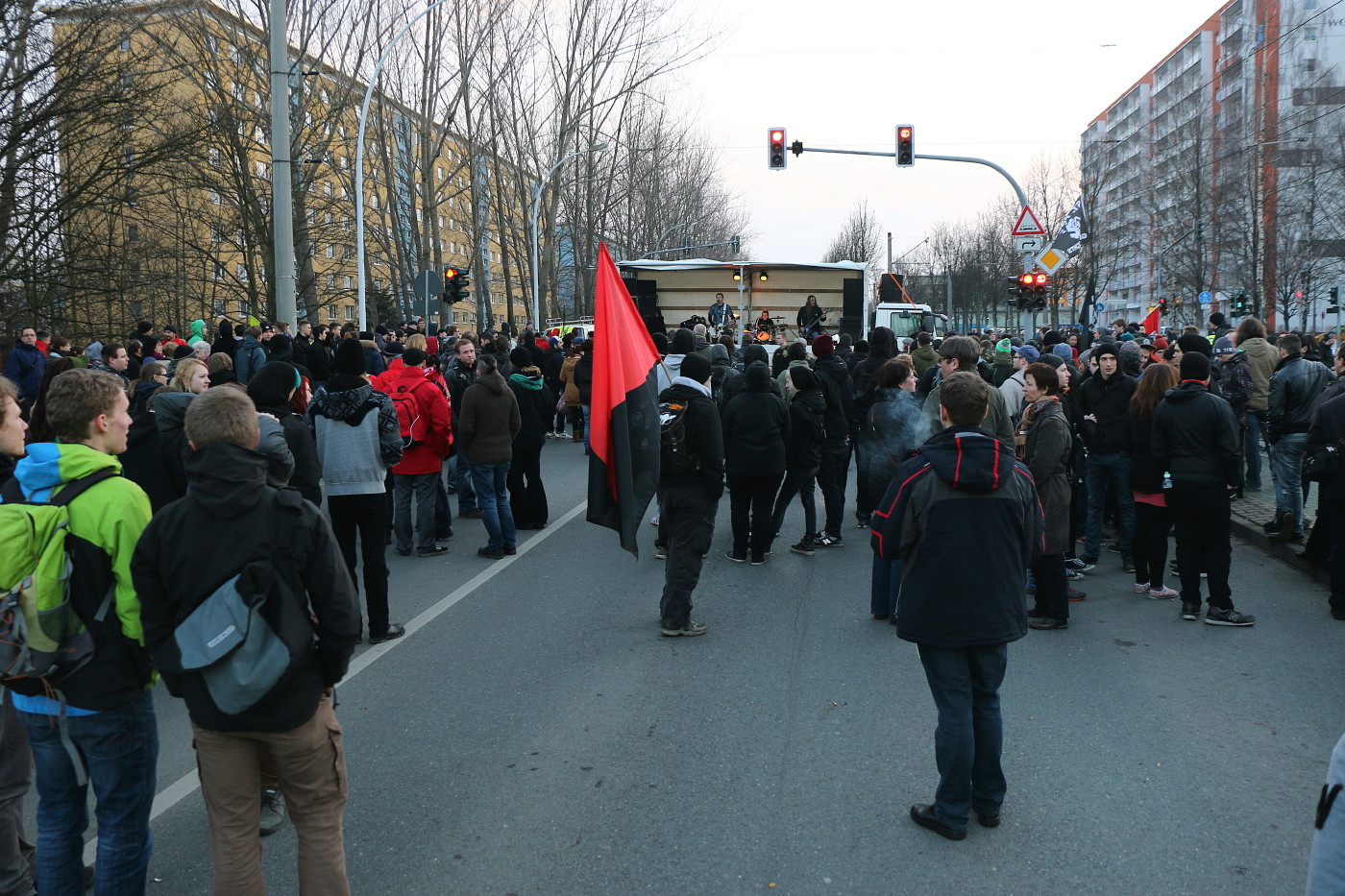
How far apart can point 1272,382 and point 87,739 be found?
32.1 ft

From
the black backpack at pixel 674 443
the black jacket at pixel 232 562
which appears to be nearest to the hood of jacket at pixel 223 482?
the black jacket at pixel 232 562

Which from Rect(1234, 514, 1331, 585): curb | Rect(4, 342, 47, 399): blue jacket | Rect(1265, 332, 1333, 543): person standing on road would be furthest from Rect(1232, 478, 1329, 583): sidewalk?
Rect(4, 342, 47, 399): blue jacket

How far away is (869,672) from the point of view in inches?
245

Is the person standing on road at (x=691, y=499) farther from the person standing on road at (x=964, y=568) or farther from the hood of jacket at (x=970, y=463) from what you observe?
the hood of jacket at (x=970, y=463)

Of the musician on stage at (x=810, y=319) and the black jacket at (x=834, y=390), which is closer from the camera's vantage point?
the black jacket at (x=834, y=390)

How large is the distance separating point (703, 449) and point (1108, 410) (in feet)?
11.9

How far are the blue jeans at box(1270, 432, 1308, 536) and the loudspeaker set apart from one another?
1146 centimetres

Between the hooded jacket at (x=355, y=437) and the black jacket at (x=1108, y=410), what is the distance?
5454 millimetres

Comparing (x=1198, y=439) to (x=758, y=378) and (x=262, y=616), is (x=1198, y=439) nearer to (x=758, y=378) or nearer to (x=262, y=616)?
(x=758, y=378)

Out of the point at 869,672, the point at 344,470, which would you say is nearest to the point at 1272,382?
the point at 869,672

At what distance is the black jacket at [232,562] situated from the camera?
119 inches

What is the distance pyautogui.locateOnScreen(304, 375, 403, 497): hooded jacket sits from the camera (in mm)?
6809

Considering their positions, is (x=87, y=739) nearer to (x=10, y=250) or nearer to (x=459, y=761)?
(x=459, y=761)

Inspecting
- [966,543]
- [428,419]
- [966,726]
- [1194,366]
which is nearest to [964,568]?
[966,543]
